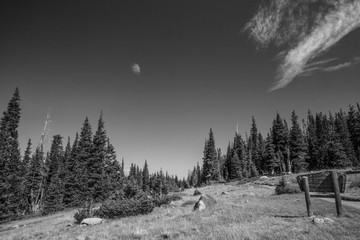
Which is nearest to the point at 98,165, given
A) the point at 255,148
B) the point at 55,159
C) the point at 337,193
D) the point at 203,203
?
the point at 55,159

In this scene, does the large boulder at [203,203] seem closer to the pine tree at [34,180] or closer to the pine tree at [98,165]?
the pine tree at [98,165]

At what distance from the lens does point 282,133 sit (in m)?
57.4

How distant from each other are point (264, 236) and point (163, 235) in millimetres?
3568

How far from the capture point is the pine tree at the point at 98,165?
41312mm

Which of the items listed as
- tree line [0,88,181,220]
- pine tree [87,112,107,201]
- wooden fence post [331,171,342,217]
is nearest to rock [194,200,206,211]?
wooden fence post [331,171,342,217]

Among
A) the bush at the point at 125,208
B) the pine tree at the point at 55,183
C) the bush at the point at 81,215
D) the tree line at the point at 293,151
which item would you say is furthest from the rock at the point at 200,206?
the tree line at the point at 293,151

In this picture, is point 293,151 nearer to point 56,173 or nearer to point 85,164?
point 85,164

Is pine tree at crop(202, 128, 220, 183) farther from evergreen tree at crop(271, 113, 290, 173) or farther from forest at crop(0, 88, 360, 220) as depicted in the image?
evergreen tree at crop(271, 113, 290, 173)

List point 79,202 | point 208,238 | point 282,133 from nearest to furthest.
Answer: point 208,238 → point 79,202 → point 282,133

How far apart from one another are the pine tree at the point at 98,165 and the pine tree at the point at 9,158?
11.2 meters

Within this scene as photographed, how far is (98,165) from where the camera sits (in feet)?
141

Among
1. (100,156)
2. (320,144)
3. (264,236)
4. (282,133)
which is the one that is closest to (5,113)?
(100,156)

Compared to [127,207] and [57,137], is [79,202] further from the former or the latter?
[57,137]

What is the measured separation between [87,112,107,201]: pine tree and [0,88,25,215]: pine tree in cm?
1118
